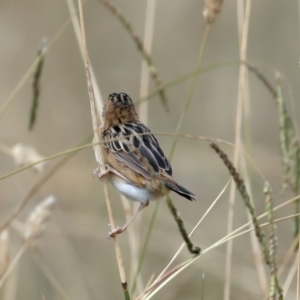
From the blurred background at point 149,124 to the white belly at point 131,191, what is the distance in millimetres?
1124

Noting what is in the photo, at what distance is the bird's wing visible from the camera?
3791 mm

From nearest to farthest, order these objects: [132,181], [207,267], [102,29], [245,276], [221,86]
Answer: [132,181] → [245,276] → [207,267] → [221,86] → [102,29]

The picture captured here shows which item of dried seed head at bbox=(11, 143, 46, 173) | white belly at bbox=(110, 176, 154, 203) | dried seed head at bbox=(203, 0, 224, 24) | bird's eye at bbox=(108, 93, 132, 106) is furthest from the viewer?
bird's eye at bbox=(108, 93, 132, 106)

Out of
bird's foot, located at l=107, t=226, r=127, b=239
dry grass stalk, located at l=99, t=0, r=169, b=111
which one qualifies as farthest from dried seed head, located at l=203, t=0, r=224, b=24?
bird's foot, located at l=107, t=226, r=127, b=239

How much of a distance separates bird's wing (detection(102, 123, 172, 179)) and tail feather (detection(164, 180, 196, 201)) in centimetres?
15

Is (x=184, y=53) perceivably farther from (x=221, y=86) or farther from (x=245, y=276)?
(x=245, y=276)

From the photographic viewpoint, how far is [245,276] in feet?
15.6

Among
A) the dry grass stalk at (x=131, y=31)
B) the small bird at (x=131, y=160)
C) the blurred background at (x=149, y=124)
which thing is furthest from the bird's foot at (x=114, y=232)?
the blurred background at (x=149, y=124)

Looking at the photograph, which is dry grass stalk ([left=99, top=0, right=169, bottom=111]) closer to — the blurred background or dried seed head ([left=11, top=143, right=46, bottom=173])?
dried seed head ([left=11, top=143, right=46, bottom=173])

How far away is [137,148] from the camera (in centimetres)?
385

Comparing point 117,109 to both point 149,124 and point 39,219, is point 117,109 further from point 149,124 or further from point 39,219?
point 149,124

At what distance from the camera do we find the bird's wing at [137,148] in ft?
12.4

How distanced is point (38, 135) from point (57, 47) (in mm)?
1496

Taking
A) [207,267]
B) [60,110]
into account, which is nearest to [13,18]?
[60,110]
